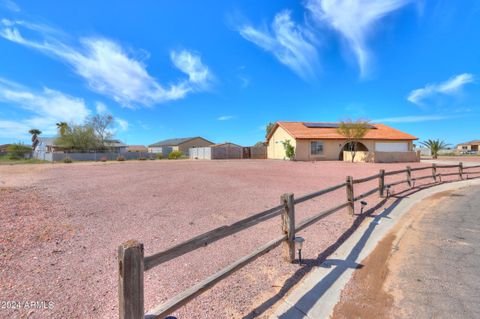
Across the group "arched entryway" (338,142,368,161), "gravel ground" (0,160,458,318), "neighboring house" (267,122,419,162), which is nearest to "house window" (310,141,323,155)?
"neighboring house" (267,122,419,162)

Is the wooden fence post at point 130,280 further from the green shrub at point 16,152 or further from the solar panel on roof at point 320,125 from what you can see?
the green shrub at point 16,152

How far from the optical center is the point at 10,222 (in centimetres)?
568

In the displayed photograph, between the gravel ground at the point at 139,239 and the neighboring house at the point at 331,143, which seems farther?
the neighboring house at the point at 331,143

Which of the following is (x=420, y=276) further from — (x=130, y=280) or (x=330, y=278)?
(x=130, y=280)

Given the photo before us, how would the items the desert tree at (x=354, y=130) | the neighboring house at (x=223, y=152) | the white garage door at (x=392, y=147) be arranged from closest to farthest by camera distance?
1. the desert tree at (x=354, y=130)
2. the white garage door at (x=392, y=147)
3. the neighboring house at (x=223, y=152)

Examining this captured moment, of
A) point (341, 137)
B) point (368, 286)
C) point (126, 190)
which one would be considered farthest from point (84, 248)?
point (341, 137)

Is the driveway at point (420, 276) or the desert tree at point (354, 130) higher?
the desert tree at point (354, 130)

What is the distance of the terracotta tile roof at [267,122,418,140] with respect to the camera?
2958cm

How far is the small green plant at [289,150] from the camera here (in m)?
29.1

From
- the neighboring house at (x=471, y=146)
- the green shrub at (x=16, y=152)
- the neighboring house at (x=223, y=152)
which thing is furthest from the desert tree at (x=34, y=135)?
the neighboring house at (x=471, y=146)

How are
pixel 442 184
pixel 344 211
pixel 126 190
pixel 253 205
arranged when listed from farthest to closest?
pixel 442 184 < pixel 126 190 < pixel 253 205 < pixel 344 211

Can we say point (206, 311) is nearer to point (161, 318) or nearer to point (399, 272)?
point (161, 318)

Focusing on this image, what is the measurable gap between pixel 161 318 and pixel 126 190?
868 cm

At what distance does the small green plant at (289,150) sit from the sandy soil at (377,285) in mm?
23953
